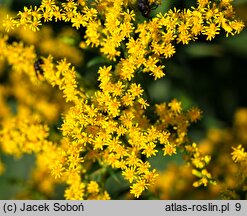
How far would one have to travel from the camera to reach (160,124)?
2.81 metres

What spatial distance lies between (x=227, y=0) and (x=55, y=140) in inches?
52.3

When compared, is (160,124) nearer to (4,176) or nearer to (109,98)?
(109,98)

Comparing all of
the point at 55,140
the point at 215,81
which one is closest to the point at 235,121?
the point at 215,81

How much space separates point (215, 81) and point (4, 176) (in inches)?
78.3

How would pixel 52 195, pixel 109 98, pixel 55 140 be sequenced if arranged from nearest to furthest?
pixel 109 98 < pixel 55 140 < pixel 52 195

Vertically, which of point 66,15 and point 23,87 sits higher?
point 23,87

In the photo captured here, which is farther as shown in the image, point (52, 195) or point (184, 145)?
point (52, 195)

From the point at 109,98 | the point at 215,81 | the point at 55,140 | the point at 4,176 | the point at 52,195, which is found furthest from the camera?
the point at 215,81

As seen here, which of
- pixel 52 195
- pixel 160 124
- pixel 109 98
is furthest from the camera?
pixel 52 195

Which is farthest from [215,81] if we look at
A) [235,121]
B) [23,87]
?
[23,87]

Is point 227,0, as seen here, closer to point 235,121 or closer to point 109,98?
point 109,98
